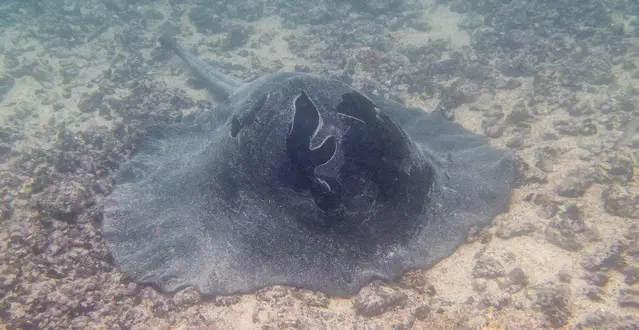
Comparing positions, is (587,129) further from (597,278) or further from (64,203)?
(64,203)

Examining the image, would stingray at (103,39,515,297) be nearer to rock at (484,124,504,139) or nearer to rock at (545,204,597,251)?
rock at (545,204,597,251)

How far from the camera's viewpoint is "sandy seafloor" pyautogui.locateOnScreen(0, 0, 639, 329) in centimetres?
407

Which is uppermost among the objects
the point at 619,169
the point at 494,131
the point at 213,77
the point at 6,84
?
the point at 619,169

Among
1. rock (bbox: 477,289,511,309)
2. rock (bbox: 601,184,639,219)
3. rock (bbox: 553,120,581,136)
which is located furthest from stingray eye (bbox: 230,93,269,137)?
rock (bbox: 553,120,581,136)

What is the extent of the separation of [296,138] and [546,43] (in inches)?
461

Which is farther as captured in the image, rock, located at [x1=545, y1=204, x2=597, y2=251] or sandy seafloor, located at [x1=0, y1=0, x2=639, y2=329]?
rock, located at [x1=545, y1=204, x2=597, y2=251]

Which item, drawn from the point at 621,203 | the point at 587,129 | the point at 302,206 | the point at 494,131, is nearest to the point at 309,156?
the point at 302,206

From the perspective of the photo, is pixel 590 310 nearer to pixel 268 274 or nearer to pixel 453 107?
pixel 268 274

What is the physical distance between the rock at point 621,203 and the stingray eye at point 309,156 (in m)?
4.45

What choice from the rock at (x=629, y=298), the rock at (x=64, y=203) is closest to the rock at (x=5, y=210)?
the rock at (x=64, y=203)

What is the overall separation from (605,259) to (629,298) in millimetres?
590

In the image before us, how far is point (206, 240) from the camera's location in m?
4.40

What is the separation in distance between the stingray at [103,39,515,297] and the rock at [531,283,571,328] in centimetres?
106

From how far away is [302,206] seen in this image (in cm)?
415
